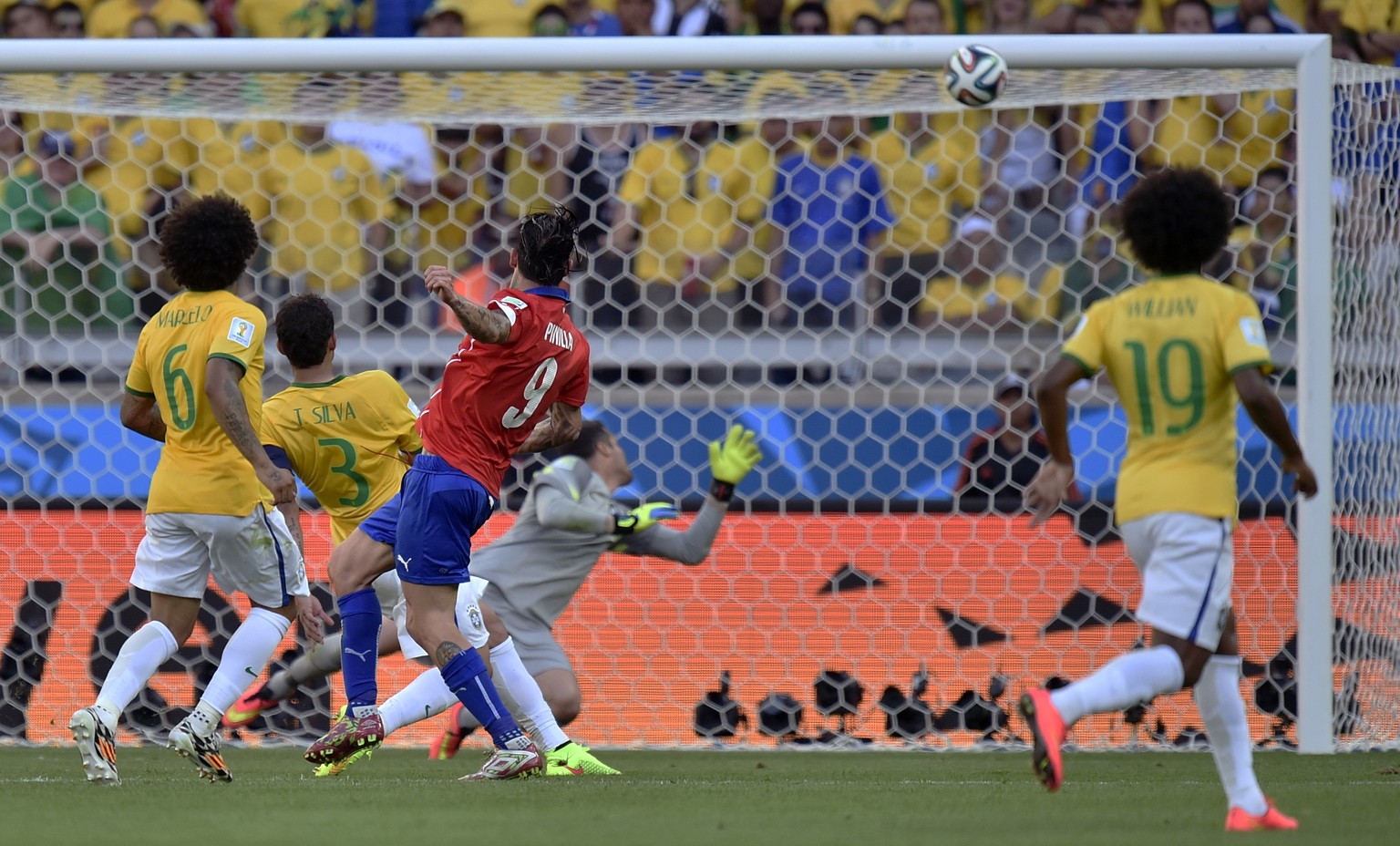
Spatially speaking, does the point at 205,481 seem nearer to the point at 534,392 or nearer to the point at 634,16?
the point at 534,392

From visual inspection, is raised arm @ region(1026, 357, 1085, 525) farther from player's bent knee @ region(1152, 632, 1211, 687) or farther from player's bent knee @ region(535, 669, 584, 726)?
player's bent knee @ region(535, 669, 584, 726)

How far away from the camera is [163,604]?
518cm

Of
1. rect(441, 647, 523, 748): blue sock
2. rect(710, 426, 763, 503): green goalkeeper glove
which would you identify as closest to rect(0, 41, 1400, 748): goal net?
rect(710, 426, 763, 503): green goalkeeper glove

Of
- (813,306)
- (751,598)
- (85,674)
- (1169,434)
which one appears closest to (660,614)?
(751,598)

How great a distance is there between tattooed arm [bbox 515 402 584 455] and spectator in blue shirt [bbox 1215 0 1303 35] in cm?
608

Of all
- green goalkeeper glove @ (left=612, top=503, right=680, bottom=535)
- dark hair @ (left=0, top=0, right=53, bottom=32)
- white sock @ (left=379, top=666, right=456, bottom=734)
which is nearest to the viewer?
white sock @ (left=379, top=666, right=456, bottom=734)

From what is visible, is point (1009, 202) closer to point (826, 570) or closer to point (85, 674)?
point (826, 570)

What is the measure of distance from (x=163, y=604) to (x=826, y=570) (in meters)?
2.91

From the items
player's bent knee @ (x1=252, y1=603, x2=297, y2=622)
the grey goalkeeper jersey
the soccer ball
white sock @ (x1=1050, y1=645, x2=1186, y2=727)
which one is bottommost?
the grey goalkeeper jersey

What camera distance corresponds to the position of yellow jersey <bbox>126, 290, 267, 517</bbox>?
500 centimetres

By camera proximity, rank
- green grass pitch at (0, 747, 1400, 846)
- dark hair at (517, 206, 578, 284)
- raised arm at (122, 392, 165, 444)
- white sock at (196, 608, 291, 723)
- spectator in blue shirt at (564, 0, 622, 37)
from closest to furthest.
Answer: green grass pitch at (0, 747, 1400, 846) → dark hair at (517, 206, 578, 284) → white sock at (196, 608, 291, 723) → raised arm at (122, 392, 165, 444) → spectator in blue shirt at (564, 0, 622, 37)

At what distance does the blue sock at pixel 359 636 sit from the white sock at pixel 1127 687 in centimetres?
252

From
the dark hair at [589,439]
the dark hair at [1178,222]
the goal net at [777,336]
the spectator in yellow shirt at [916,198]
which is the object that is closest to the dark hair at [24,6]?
the goal net at [777,336]

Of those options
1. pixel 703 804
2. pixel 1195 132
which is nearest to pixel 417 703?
pixel 703 804
